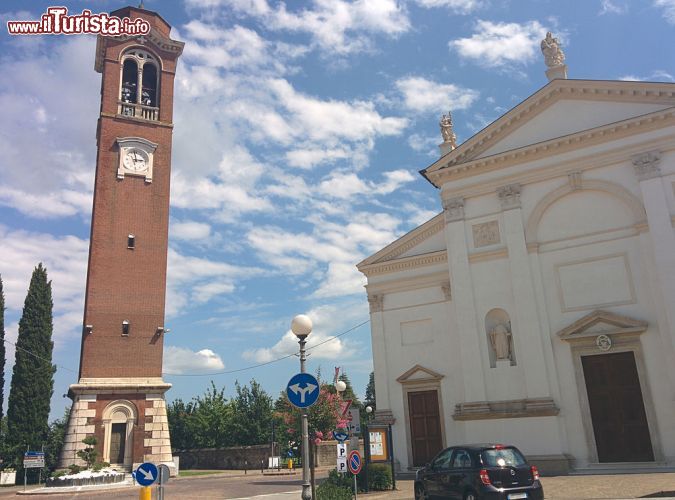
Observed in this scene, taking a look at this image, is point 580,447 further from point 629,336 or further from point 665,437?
point 629,336

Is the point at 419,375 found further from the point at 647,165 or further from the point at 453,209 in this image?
the point at 647,165

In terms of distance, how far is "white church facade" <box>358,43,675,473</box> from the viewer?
19359 millimetres

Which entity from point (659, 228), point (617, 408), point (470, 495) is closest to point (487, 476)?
point (470, 495)

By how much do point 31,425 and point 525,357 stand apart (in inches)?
1312

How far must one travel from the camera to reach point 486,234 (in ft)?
75.8

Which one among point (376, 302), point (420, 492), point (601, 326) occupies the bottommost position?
point (420, 492)

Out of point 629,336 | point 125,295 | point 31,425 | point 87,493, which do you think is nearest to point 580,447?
point 629,336

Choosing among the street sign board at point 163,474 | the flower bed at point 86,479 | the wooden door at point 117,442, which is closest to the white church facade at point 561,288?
the flower bed at point 86,479

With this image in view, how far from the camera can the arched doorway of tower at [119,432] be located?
30.0 metres

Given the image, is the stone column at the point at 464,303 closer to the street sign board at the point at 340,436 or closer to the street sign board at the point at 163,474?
the street sign board at the point at 340,436

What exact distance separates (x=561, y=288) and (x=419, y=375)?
762 centimetres

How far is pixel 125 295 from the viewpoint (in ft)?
107

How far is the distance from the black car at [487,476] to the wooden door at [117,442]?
22803mm

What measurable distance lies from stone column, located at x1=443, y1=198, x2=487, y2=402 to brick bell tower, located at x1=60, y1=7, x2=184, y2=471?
59.9 ft
